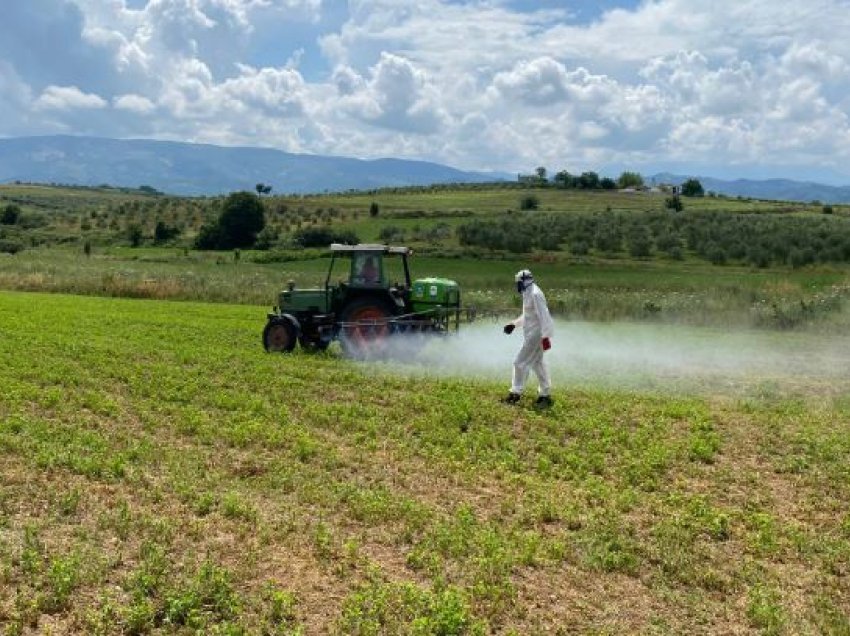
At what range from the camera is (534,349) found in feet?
48.7

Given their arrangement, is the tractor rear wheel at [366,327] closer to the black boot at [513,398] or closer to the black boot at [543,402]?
the black boot at [513,398]

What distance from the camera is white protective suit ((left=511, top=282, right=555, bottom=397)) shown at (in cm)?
1477

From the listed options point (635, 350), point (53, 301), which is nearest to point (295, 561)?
point (635, 350)

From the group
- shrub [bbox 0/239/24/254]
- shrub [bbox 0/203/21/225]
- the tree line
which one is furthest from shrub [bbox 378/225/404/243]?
shrub [bbox 0/203/21/225]

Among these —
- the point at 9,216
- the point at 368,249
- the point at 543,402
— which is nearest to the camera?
the point at 543,402

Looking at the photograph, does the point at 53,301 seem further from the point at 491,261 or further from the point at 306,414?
the point at 491,261

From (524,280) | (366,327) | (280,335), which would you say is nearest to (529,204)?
(280,335)

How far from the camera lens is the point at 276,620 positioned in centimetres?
693

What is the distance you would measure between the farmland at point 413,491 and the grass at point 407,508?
34mm

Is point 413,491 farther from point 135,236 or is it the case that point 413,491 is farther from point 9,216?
point 9,216

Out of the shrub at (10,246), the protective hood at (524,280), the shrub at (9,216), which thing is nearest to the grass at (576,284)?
the protective hood at (524,280)

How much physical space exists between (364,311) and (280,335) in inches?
83.8

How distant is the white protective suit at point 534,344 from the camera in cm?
1477

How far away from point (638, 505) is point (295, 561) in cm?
420
